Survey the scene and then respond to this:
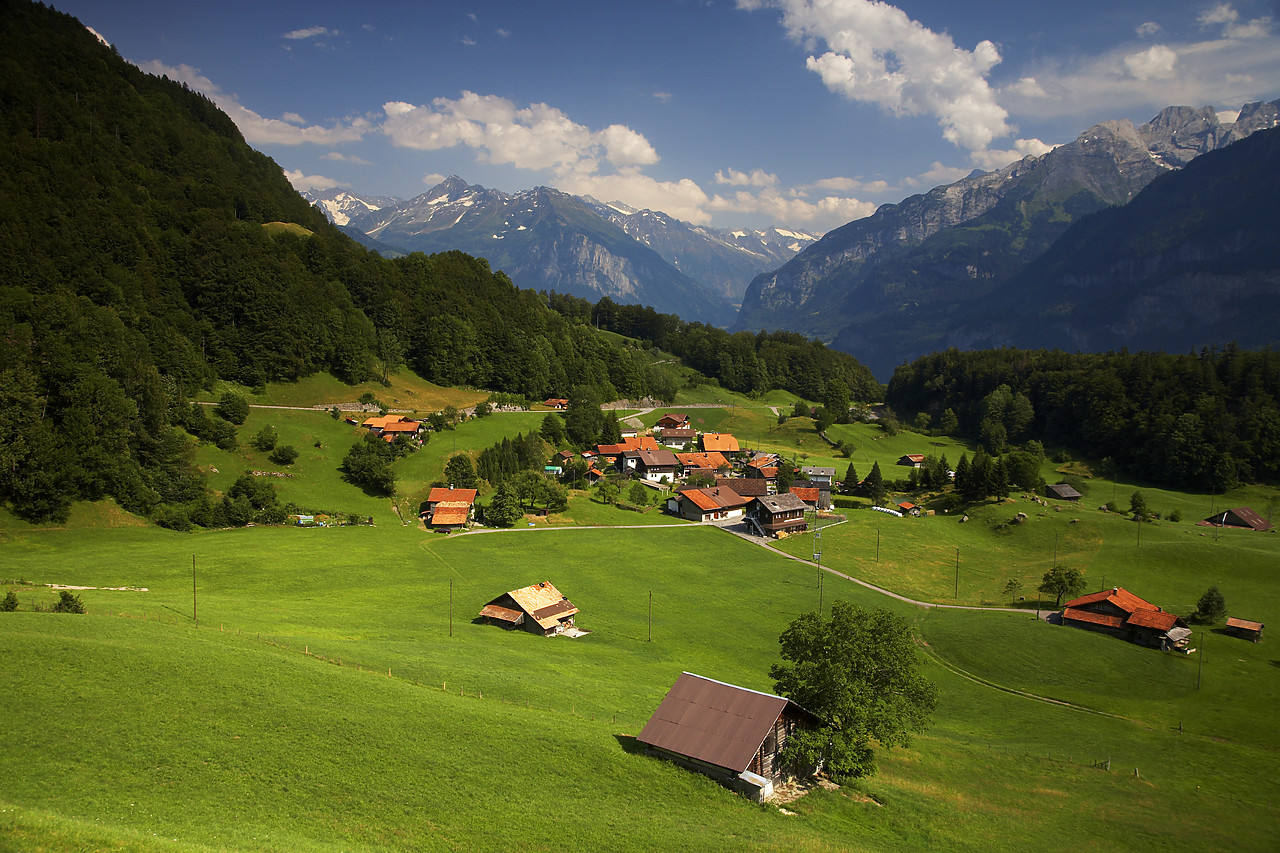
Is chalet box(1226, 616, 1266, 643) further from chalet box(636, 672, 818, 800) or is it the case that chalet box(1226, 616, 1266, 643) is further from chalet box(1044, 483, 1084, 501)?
chalet box(1044, 483, 1084, 501)

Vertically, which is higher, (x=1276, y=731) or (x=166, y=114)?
(x=166, y=114)

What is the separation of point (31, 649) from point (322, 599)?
2351cm

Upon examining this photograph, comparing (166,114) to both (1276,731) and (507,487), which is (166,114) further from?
(1276,731)

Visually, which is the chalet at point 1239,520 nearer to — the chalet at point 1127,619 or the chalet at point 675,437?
the chalet at point 1127,619

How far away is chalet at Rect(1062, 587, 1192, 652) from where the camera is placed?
165 ft

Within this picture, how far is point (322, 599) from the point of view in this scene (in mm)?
49344

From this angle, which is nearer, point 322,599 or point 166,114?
point 322,599

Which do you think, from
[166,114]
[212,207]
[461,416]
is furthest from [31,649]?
[166,114]

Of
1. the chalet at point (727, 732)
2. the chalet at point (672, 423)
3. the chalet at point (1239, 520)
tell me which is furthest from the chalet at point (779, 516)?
the chalet at point (727, 732)

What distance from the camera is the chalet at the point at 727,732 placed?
991 inches

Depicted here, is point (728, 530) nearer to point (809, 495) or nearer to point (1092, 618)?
point (809, 495)

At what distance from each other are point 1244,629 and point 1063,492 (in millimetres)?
49644

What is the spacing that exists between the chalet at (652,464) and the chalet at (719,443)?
15.2 m

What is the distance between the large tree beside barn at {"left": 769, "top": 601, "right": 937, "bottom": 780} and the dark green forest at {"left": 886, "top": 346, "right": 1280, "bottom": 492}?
363 feet
